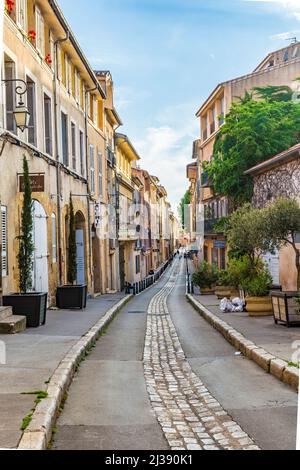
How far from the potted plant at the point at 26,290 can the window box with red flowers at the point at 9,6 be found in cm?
346

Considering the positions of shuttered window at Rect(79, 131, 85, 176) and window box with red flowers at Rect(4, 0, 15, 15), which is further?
shuttered window at Rect(79, 131, 85, 176)

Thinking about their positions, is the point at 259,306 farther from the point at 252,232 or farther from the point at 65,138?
the point at 65,138

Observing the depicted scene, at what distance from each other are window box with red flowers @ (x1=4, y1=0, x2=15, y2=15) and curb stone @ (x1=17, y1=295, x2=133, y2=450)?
7.94 metres

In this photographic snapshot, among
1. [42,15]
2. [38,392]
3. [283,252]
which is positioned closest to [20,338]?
[38,392]

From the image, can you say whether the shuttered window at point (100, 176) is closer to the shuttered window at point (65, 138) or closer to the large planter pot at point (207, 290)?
the large planter pot at point (207, 290)

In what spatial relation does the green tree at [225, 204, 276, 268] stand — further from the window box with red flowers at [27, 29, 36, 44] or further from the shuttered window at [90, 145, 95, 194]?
the shuttered window at [90, 145, 95, 194]

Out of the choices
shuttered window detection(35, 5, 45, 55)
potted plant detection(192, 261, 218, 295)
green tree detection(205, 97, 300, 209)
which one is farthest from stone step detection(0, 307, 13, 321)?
potted plant detection(192, 261, 218, 295)

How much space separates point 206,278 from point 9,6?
51.5 feet

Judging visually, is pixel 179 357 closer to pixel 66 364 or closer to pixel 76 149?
pixel 66 364

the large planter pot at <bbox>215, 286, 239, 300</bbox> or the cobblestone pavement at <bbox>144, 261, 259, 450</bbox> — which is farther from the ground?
the large planter pot at <bbox>215, 286, 239, 300</bbox>

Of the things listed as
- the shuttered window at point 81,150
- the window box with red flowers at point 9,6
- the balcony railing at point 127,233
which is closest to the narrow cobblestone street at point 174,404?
the window box with red flowers at point 9,6

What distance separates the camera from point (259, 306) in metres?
14.0

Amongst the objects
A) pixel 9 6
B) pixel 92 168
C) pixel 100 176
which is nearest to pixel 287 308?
pixel 9 6

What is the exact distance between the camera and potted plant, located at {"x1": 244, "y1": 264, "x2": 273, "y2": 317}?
46.0 ft
